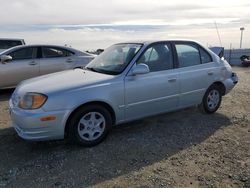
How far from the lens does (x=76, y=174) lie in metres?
3.98

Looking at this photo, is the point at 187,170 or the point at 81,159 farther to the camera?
the point at 81,159

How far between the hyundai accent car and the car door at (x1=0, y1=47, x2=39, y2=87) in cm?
366

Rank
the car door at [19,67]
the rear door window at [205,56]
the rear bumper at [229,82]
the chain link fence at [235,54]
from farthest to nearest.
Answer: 1. the chain link fence at [235,54]
2. the car door at [19,67]
3. the rear bumper at [229,82]
4. the rear door window at [205,56]

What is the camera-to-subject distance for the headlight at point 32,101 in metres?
A: 4.41

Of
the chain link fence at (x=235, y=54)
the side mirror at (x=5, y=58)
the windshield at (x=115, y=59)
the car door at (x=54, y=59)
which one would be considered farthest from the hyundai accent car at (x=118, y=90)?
the chain link fence at (x=235, y=54)

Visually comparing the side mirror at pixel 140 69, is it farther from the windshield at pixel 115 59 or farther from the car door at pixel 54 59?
the car door at pixel 54 59

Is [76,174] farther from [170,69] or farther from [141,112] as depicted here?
[170,69]

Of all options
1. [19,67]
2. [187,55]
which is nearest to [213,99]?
[187,55]

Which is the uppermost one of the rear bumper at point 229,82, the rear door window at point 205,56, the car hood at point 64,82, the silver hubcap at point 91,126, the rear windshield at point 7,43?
the rear windshield at point 7,43

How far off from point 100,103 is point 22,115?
1.11 metres

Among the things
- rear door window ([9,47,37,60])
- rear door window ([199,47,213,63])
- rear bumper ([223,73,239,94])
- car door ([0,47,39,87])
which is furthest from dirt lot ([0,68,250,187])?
rear door window ([9,47,37,60])

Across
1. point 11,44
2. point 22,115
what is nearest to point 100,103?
point 22,115

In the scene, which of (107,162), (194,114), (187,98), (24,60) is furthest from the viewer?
(24,60)

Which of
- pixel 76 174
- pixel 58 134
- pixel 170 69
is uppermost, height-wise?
pixel 170 69
